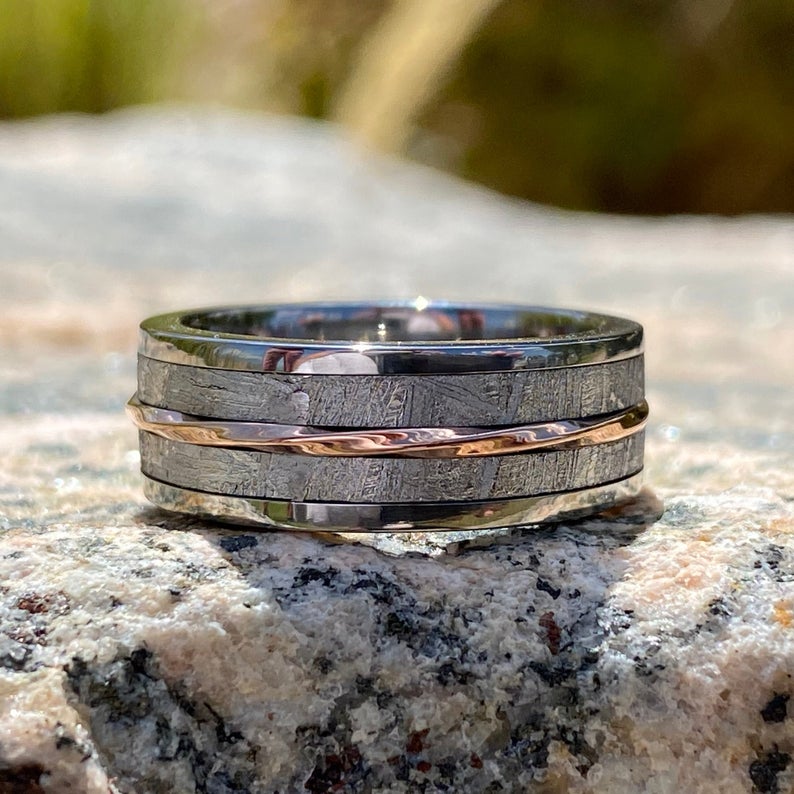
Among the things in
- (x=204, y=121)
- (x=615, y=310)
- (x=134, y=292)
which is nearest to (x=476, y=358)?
(x=615, y=310)

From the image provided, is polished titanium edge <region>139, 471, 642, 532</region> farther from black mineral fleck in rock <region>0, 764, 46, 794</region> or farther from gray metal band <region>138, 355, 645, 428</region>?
black mineral fleck in rock <region>0, 764, 46, 794</region>

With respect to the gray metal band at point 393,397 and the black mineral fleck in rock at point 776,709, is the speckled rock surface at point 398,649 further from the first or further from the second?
the gray metal band at point 393,397

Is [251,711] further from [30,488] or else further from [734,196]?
[734,196]

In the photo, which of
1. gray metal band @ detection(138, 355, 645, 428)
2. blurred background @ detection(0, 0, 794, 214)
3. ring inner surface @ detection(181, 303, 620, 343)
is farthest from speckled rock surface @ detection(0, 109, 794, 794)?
blurred background @ detection(0, 0, 794, 214)

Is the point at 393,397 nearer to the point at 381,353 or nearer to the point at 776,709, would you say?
the point at 381,353

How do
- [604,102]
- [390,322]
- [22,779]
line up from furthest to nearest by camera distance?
[604,102], [390,322], [22,779]

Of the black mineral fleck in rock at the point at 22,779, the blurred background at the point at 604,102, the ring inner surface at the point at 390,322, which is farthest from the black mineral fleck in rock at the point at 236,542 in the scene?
the blurred background at the point at 604,102

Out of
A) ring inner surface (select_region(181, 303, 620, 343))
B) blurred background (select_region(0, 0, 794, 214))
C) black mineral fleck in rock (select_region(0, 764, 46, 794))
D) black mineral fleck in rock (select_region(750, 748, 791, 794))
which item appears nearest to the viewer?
black mineral fleck in rock (select_region(0, 764, 46, 794))

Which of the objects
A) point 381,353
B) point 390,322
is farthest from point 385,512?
point 390,322
